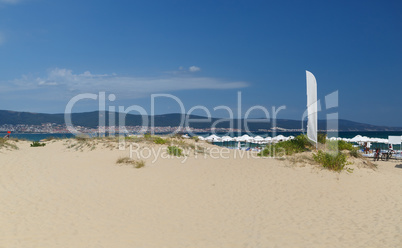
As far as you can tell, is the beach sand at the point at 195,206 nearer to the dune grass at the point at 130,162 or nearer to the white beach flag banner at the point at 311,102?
the dune grass at the point at 130,162

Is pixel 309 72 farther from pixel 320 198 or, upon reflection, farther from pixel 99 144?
pixel 99 144

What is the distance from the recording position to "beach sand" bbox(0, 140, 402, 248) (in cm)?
534

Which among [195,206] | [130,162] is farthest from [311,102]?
[195,206]

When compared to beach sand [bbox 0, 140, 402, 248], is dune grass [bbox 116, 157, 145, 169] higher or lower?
higher

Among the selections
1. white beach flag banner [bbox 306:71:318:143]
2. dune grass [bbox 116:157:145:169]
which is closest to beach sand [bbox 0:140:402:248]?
dune grass [bbox 116:157:145:169]

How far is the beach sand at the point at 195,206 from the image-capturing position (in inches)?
210

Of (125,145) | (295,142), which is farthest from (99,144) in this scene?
(295,142)

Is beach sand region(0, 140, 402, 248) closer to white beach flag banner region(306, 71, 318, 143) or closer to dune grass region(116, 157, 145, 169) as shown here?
dune grass region(116, 157, 145, 169)

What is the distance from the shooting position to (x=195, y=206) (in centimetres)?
770

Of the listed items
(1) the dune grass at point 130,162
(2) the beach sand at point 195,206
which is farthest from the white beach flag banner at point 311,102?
(1) the dune grass at point 130,162

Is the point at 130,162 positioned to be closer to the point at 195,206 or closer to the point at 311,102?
the point at 195,206

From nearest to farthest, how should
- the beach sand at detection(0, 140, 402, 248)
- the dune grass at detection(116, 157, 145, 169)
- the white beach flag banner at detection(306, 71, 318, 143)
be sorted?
1. the beach sand at detection(0, 140, 402, 248)
2. the dune grass at detection(116, 157, 145, 169)
3. the white beach flag banner at detection(306, 71, 318, 143)

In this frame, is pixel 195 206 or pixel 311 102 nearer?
pixel 195 206

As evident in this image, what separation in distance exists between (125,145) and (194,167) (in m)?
6.76
